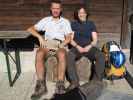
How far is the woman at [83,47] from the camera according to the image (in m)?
5.72

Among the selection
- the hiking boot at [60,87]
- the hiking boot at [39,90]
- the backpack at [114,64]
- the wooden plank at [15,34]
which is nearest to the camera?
the hiking boot at [39,90]

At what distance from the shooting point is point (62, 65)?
562cm

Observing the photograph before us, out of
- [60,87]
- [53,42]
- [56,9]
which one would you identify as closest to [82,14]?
[56,9]

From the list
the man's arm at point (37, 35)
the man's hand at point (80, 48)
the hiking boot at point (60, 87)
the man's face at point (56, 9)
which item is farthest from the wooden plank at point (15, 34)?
the hiking boot at point (60, 87)

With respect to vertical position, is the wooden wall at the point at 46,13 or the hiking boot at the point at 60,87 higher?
the wooden wall at the point at 46,13

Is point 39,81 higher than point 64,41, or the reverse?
point 64,41

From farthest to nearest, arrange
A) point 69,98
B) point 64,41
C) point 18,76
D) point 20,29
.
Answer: point 20,29 → point 18,76 → point 64,41 → point 69,98

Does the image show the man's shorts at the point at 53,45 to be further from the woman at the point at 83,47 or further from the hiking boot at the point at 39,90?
the hiking boot at the point at 39,90

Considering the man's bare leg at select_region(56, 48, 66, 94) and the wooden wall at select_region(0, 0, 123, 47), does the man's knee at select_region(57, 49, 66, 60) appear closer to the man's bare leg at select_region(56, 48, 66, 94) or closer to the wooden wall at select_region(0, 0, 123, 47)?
the man's bare leg at select_region(56, 48, 66, 94)

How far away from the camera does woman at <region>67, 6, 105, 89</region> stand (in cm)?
572

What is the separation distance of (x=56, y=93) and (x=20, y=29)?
1861mm

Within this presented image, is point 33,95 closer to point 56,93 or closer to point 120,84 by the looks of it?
point 56,93

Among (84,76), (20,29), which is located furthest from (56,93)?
(20,29)

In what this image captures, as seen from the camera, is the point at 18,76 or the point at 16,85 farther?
the point at 18,76
